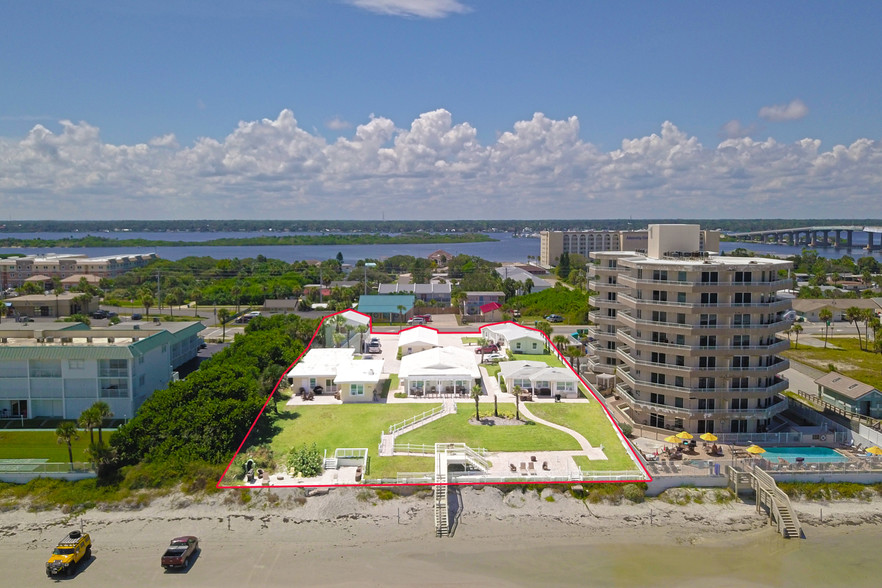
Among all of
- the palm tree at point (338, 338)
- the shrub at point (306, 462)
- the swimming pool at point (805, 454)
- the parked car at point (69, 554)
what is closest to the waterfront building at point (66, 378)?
the shrub at point (306, 462)

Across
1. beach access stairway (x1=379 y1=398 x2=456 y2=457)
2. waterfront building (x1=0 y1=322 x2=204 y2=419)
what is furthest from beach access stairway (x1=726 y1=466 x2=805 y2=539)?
waterfront building (x1=0 y1=322 x2=204 y2=419)

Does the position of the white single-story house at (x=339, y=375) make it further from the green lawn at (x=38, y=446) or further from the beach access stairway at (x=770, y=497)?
the beach access stairway at (x=770, y=497)

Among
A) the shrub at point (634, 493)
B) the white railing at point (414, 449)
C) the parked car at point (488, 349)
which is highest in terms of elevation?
the parked car at point (488, 349)

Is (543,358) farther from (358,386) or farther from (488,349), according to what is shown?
(358,386)

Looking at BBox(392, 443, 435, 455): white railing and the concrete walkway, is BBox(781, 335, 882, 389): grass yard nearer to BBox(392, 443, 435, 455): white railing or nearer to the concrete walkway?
the concrete walkway

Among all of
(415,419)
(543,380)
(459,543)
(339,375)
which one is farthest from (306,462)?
(543,380)

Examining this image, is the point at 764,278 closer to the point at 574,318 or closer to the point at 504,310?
the point at 574,318

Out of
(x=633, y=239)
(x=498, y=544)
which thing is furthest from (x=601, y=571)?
(x=633, y=239)
